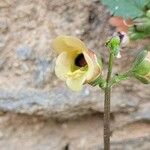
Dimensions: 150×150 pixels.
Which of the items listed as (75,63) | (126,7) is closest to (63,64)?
(75,63)

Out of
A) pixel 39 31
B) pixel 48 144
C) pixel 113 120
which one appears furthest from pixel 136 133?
pixel 39 31

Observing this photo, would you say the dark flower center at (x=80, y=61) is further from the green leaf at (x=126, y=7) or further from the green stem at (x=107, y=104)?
the green leaf at (x=126, y=7)

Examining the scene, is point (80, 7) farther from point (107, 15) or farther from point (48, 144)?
point (48, 144)

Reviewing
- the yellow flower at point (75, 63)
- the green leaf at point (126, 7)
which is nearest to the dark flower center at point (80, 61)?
the yellow flower at point (75, 63)

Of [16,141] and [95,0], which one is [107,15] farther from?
[16,141]

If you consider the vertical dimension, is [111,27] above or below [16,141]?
above

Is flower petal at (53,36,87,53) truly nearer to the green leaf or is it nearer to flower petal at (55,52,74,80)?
flower petal at (55,52,74,80)

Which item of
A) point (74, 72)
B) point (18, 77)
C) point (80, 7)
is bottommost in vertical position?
point (74, 72)

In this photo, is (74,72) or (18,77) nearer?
(74,72)

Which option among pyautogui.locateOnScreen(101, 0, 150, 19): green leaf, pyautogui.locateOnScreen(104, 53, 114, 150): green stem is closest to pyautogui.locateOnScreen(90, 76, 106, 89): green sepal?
pyautogui.locateOnScreen(104, 53, 114, 150): green stem
